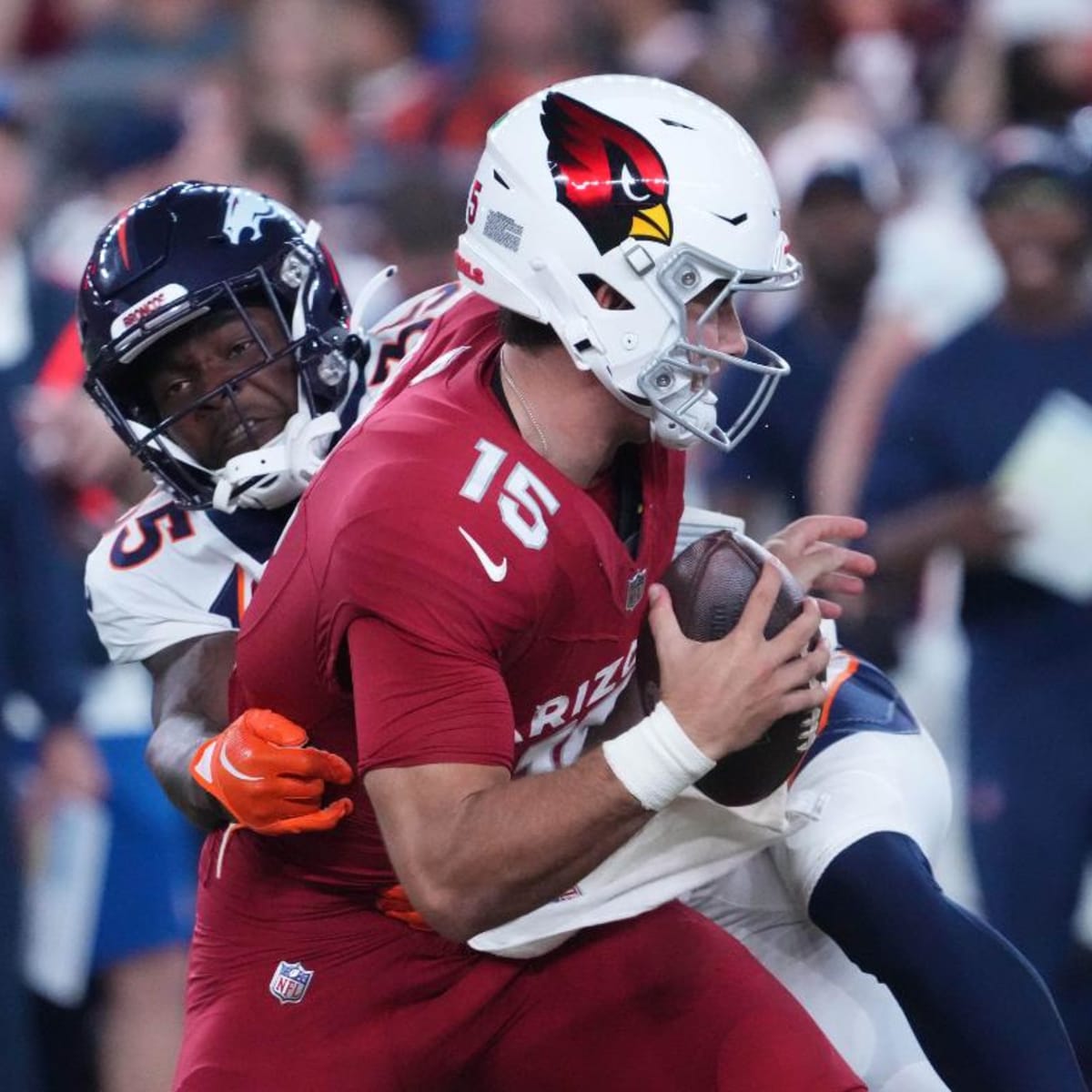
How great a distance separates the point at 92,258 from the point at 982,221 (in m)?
2.68

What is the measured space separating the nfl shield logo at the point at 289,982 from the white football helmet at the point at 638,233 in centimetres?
88

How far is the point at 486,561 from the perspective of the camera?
2.94 meters

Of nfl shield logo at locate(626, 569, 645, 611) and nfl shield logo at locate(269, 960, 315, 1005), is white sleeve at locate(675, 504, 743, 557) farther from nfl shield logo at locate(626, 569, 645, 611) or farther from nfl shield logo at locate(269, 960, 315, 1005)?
nfl shield logo at locate(269, 960, 315, 1005)

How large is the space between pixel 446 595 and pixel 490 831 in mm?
272

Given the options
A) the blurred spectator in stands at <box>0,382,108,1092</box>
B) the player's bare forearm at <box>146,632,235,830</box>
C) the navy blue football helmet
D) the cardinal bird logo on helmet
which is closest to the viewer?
the cardinal bird logo on helmet

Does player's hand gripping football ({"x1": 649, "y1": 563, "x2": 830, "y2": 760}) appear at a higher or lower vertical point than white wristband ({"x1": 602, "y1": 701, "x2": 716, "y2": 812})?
higher

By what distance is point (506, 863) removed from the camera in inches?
114

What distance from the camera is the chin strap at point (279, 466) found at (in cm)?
352

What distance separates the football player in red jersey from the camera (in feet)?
9.53

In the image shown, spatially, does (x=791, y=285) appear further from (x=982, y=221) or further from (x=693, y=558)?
(x=982, y=221)

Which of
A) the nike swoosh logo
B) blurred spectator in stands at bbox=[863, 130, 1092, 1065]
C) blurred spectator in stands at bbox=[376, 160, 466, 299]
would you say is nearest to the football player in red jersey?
the nike swoosh logo

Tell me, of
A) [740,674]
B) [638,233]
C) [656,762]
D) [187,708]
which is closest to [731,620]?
[740,674]

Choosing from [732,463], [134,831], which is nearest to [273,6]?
[732,463]

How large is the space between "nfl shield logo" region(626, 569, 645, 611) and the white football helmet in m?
0.18
